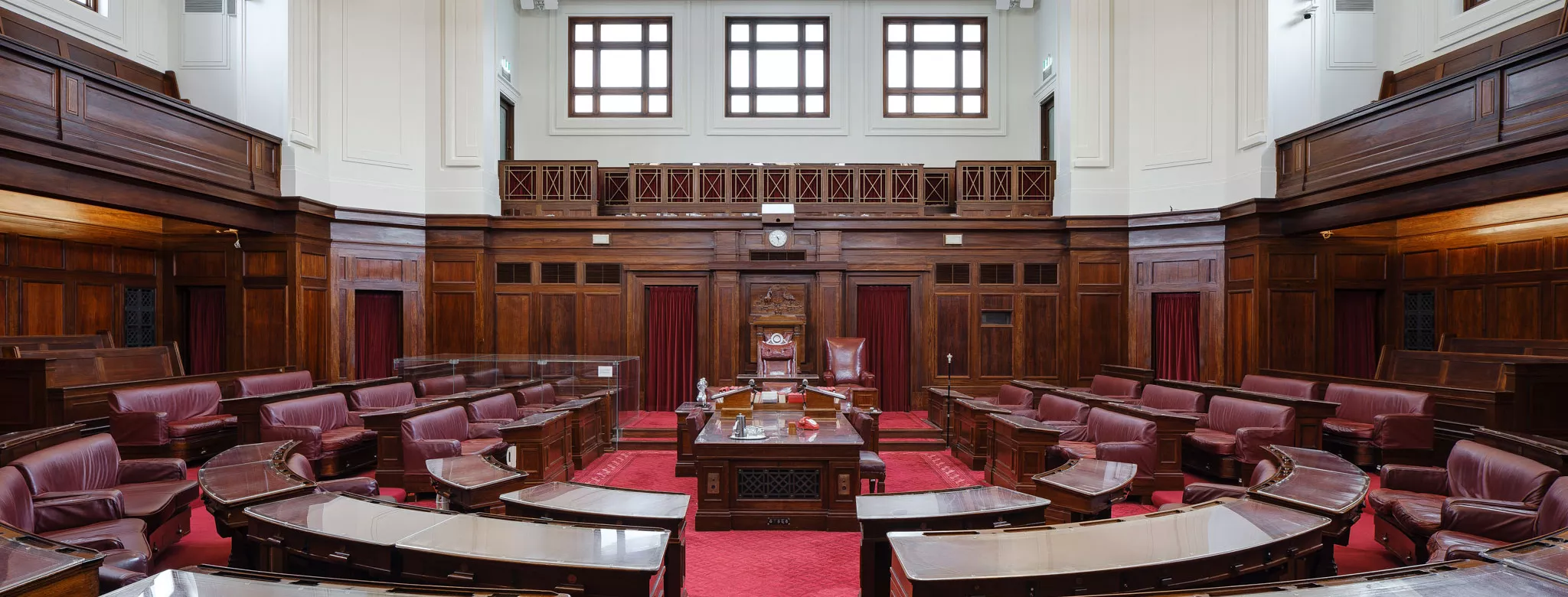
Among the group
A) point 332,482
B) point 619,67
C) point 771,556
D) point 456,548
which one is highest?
point 619,67

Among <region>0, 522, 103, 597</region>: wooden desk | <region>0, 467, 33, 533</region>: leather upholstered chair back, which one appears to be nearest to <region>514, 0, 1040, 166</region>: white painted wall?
<region>0, 467, 33, 533</region>: leather upholstered chair back

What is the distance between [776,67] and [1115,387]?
829cm

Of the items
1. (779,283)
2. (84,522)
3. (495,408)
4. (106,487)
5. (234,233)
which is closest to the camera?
(84,522)

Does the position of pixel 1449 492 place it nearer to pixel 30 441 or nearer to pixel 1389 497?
pixel 1389 497

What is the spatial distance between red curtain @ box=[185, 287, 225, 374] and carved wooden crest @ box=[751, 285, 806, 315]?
26.5 feet

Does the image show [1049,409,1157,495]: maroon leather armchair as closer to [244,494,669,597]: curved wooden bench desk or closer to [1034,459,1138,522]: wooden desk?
[1034,459,1138,522]: wooden desk

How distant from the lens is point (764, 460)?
5.42 metres

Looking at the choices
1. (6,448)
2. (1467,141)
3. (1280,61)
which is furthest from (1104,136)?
(6,448)

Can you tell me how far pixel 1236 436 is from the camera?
643 cm

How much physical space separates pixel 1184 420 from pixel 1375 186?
4.15m

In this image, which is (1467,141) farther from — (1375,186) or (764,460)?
(764,460)

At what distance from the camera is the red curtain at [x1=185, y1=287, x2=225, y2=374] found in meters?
10.4

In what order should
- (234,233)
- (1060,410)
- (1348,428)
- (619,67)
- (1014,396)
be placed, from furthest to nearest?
(619,67) < (234,233) < (1014,396) < (1060,410) < (1348,428)

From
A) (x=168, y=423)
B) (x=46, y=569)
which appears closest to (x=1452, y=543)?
(x=46, y=569)
